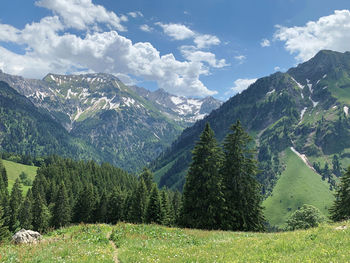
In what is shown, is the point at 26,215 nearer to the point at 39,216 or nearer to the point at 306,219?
the point at 39,216

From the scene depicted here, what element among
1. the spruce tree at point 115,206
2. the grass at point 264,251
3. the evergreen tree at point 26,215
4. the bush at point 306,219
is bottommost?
the evergreen tree at point 26,215

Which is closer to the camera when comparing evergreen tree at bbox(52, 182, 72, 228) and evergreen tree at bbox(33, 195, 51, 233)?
evergreen tree at bbox(33, 195, 51, 233)

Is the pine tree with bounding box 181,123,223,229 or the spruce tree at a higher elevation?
the pine tree with bounding box 181,123,223,229

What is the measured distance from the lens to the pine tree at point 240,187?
120ft

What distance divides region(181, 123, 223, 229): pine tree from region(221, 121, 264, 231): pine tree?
5.72 ft

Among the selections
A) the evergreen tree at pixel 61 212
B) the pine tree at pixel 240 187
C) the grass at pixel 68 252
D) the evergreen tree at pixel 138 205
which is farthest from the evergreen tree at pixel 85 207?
the grass at pixel 68 252

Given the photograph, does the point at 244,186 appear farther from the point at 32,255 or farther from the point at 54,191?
the point at 54,191

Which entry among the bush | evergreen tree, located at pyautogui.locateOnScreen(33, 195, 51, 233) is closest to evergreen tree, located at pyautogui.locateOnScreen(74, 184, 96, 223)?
evergreen tree, located at pyautogui.locateOnScreen(33, 195, 51, 233)

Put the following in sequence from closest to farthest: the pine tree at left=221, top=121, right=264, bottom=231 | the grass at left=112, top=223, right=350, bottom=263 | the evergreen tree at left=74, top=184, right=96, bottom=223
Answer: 1. the grass at left=112, top=223, right=350, bottom=263
2. the pine tree at left=221, top=121, right=264, bottom=231
3. the evergreen tree at left=74, top=184, right=96, bottom=223

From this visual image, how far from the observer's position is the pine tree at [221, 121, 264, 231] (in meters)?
36.5

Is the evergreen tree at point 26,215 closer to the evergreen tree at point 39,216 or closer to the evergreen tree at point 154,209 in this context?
the evergreen tree at point 39,216

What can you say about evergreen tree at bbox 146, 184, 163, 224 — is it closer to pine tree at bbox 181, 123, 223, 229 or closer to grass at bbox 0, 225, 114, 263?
pine tree at bbox 181, 123, 223, 229

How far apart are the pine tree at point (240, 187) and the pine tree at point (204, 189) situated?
1744 mm

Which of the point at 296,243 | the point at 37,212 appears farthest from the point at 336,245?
the point at 37,212
